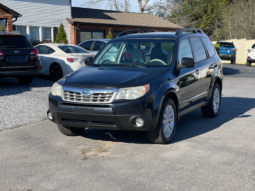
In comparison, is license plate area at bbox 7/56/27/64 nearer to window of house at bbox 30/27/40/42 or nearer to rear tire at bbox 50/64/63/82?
rear tire at bbox 50/64/63/82

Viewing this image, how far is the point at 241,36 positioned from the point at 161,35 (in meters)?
38.6

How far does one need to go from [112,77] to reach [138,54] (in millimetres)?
1121

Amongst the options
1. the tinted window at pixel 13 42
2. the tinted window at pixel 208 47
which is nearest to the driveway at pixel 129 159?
the tinted window at pixel 208 47

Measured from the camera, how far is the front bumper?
521cm

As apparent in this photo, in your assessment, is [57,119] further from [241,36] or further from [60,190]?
[241,36]

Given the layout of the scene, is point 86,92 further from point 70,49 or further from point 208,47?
point 70,49

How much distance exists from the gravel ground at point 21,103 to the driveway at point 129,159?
24.1 inches

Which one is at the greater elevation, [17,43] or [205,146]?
[17,43]

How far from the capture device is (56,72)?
539 inches

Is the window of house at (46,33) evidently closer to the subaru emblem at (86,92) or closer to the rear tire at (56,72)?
the rear tire at (56,72)

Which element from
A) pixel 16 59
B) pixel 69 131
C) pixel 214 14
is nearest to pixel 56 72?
pixel 16 59

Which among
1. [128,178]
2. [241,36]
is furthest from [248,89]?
[241,36]

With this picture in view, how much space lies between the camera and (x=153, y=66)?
6188 millimetres

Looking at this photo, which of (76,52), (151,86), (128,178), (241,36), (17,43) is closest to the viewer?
(128,178)
